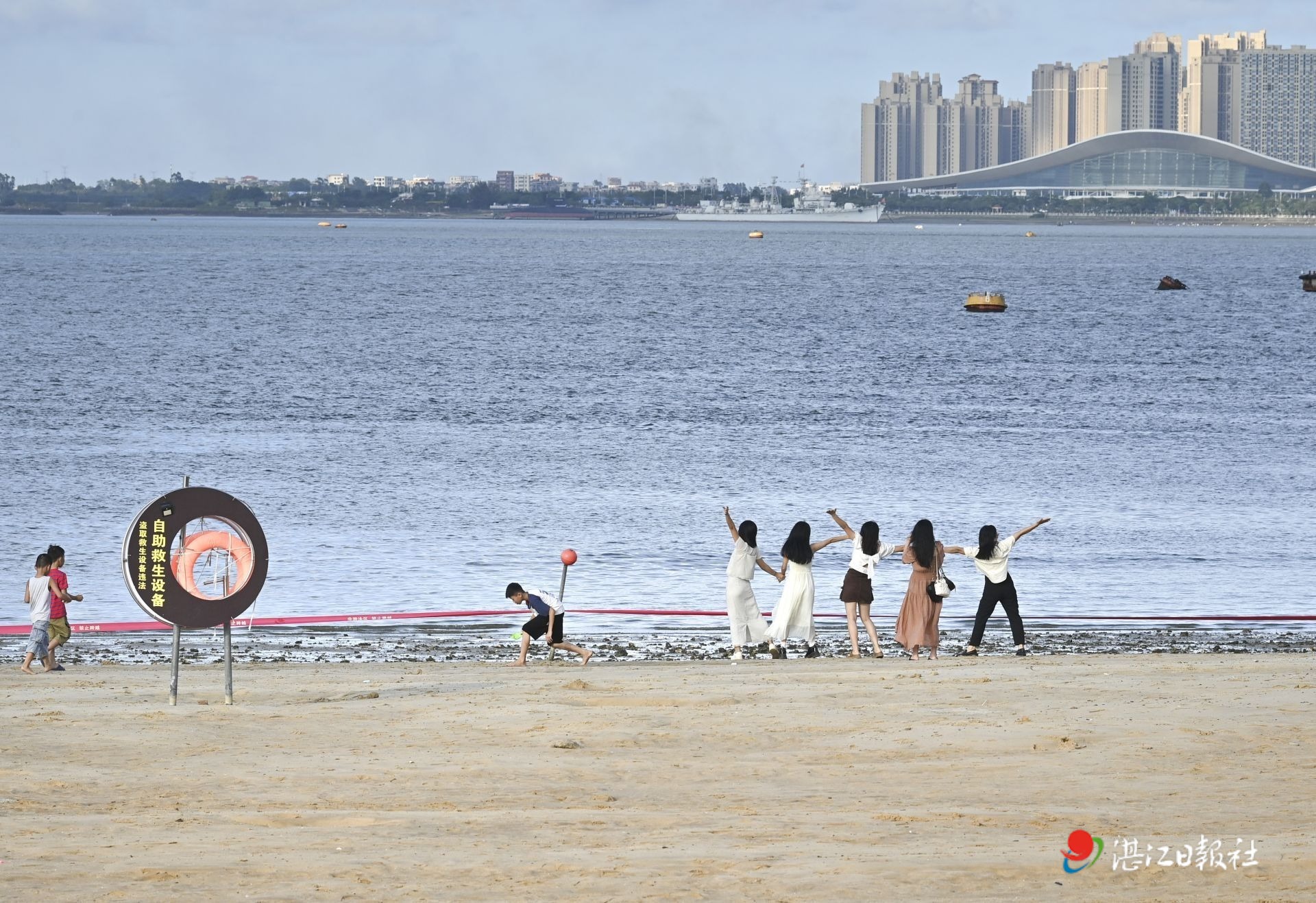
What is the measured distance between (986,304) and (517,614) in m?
87.0

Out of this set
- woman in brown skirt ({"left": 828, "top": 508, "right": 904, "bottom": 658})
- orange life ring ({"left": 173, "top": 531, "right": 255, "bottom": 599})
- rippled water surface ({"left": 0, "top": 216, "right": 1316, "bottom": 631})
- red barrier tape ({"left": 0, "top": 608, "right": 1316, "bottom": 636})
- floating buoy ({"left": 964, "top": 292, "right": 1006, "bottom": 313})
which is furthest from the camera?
floating buoy ({"left": 964, "top": 292, "right": 1006, "bottom": 313})

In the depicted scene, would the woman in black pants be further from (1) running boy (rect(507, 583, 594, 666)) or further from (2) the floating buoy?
(2) the floating buoy

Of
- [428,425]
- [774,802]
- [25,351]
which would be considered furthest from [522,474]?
[25,351]

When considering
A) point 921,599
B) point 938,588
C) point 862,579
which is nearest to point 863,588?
point 862,579

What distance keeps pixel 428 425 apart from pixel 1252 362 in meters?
39.0

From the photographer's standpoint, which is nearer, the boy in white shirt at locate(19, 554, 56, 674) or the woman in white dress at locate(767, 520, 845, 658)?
the boy in white shirt at locate(19, 554, 56, 674)

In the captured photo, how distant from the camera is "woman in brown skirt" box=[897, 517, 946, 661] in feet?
56.5

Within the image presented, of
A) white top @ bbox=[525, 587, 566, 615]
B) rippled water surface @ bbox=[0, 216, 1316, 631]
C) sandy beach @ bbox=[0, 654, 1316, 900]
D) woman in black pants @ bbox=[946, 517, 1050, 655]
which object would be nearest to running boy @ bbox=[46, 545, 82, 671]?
sandy beach @ bbox=[0, 654, 1316, 900]

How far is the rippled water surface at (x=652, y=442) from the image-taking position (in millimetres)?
26406

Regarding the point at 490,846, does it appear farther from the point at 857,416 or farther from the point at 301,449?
the point at 857,416

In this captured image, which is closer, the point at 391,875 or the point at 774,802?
the point at 391,875

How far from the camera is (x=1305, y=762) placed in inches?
468

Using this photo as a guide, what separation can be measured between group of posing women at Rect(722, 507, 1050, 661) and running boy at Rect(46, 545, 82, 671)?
654 centimetres

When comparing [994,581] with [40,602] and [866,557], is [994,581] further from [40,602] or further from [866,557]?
[40,602]
